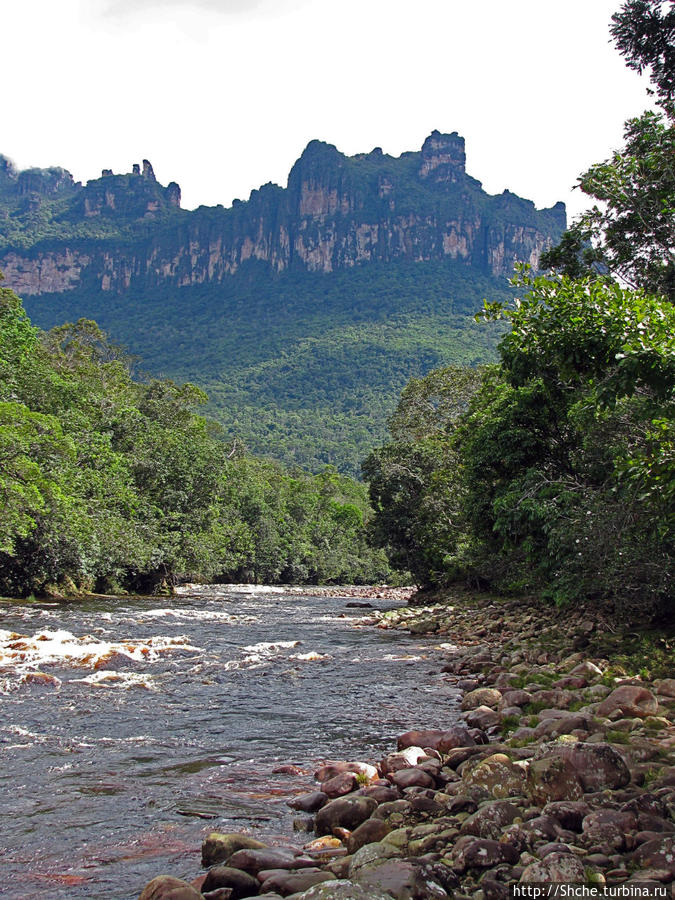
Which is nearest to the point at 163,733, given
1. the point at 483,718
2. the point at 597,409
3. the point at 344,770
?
the point at 344,770

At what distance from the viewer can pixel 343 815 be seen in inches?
214

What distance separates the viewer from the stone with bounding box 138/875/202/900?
13.3 ft

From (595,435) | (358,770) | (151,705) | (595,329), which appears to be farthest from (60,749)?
(595,435)

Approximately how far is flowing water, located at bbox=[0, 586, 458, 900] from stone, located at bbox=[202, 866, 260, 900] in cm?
46

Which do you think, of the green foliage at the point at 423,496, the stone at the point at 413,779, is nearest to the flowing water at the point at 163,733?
the stone at the point at 413,779

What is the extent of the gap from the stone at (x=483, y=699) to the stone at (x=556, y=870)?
5.34m

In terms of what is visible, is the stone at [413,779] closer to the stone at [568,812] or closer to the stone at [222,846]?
the stone at [568,812]

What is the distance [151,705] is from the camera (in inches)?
376

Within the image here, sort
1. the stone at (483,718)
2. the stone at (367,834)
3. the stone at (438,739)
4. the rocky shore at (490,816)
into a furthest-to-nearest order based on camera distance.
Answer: the stone at (483,718)
the stone at (438,739)
the stone at (367,834)
the rocky shore at (490,816)

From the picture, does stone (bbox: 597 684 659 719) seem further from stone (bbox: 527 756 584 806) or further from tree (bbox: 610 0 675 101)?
tree (bbox: 610 0 675 101)

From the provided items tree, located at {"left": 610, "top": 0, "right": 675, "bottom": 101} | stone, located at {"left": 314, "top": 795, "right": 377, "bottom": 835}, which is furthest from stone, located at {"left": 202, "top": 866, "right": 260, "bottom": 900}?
tree, located at {"left": 610, "top": 0, "right": 675, "bottom": 101}

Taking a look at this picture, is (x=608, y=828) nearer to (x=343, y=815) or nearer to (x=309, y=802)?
(x=343, y=815)

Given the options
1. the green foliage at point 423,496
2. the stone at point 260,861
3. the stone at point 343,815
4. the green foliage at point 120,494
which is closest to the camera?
the stone at point 260,861

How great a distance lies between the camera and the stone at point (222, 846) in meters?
4.77
